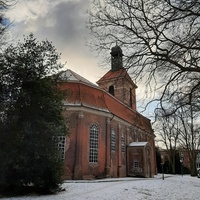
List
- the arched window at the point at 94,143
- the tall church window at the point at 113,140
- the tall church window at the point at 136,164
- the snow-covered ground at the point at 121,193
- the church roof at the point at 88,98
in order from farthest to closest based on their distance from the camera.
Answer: the tall church window at the point at 136,164 < the tall church window at the point at 113,140 < the arched window at the point at 94,143 < the church roof at the point at 88,98 < the snow-covered ground at the point at 121,193

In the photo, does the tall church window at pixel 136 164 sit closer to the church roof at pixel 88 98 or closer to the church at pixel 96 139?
the church at pixel 96 139

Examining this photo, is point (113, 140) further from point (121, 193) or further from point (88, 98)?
point (121, 193)

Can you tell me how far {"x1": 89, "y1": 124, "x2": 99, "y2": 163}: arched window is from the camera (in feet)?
75.1

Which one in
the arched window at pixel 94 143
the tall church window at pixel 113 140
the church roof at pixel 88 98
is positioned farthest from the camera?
the tall church window at pixel 113 140

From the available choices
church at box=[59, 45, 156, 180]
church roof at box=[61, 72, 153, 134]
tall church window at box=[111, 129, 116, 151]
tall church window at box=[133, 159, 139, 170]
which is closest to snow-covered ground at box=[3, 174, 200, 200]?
church at box=[59, 45, 156, 180]

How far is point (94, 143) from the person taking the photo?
77.4ft

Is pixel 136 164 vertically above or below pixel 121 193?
above

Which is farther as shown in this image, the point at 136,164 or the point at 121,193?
the point at 136,164

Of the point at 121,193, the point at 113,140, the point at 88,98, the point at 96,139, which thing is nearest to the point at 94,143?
the point at 96,139

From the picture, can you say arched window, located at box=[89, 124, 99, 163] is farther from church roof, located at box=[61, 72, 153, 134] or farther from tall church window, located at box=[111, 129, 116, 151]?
tall church window, located at box=[111, 129, 116, 151]

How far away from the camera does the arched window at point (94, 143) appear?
2290 cm

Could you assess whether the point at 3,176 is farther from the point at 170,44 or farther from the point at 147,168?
the point at 147,168

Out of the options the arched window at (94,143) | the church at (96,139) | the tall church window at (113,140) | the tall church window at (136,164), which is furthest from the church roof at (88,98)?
the tall church window at (136,164)

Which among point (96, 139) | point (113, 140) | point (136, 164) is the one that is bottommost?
point (136, 164)
